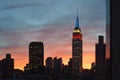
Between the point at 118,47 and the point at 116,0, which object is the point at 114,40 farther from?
the point at 116,0

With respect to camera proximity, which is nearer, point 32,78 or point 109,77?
point 109,77

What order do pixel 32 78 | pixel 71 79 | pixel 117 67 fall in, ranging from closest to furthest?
pixel 117 67, pixel 71 79, pixel 32 78

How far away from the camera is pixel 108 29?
5.73 m

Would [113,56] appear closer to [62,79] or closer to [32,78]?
[62,79]

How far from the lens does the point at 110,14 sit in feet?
18.6

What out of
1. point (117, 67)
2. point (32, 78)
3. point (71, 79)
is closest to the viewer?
point (117, 67)

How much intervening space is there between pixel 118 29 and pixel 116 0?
1.36 ft

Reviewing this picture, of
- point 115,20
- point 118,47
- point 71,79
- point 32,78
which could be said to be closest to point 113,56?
point 118,47

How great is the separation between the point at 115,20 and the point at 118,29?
0.13m

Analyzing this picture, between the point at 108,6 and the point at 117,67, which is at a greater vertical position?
the point at 108,6

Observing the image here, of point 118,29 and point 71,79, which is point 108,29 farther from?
point 71,79

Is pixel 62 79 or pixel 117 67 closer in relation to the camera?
pixel 117 67

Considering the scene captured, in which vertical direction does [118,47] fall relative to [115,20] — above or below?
below

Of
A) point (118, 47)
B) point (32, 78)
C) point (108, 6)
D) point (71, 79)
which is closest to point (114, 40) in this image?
point (118, 47)
